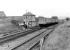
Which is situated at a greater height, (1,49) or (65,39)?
(65,39)

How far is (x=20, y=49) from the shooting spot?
348 inches

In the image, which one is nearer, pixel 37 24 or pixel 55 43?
pixel 55 43

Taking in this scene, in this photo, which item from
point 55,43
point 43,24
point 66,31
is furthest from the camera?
point 43,24

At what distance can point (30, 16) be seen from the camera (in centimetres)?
3369

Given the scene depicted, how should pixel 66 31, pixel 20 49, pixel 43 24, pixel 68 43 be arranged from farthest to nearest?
pixel 43 24 < pixel 20 49 < pixel 66 31 < pixel 68 43

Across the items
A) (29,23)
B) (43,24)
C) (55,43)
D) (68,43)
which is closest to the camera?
(68,43)

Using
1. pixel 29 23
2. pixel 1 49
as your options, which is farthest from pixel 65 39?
pixel 29 23

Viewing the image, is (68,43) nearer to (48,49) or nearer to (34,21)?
(48,49)

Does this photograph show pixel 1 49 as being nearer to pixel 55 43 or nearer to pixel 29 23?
pixel 55 43

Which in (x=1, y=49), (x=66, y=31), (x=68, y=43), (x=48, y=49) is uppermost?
(x=66, y=31)

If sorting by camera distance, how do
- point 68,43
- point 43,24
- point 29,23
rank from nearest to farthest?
point 68,43 → point 29,23 → point 43,24

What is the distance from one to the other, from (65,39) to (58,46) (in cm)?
73

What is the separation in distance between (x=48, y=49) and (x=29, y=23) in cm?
2666

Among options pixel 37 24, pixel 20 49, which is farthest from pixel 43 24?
pixel 20 49
